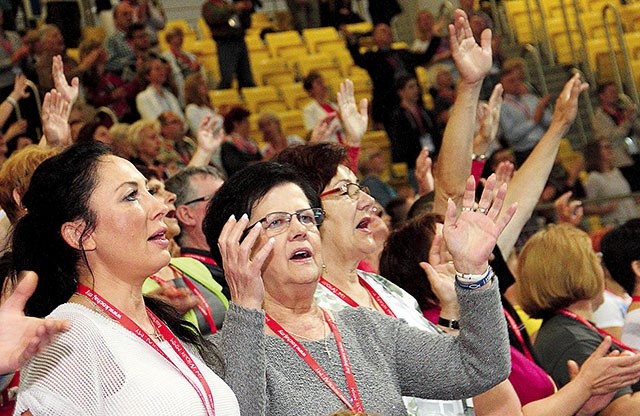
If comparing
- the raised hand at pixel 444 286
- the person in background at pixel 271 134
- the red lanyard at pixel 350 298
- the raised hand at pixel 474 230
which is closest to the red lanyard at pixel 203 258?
the red lanyard at pixel 350 298

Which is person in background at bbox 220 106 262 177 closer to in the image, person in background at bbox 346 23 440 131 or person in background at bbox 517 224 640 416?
person in background at bbox 346 23 440 131

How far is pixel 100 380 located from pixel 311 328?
0.67 metres

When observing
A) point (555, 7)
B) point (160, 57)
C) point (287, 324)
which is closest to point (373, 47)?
point (555, 7)

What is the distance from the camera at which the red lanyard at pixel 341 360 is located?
2674mm

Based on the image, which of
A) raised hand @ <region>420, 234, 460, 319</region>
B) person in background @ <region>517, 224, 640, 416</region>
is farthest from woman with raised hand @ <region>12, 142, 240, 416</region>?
person in background @ <region>517, 224, 640, 416</region>

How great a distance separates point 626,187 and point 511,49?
9.70 ft

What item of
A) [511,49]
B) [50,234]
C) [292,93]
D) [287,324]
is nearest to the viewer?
[50,234]

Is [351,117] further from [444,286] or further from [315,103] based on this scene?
[315,103]

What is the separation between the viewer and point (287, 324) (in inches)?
112

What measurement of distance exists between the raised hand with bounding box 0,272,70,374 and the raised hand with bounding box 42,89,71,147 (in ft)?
6.59

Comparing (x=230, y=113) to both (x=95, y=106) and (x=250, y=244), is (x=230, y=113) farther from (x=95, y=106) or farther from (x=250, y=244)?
(x=250, y=244)

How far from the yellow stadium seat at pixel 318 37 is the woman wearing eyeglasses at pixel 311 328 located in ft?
28.9

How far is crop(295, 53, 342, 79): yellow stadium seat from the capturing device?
11.2m

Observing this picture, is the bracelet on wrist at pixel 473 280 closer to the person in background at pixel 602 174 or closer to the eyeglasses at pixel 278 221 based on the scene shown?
the eyeglasses at pixel 278 221
